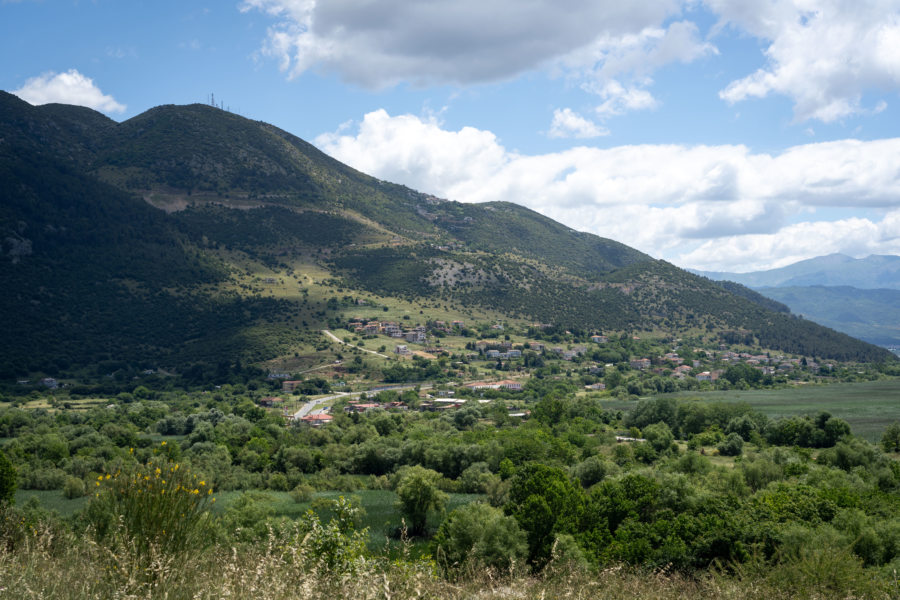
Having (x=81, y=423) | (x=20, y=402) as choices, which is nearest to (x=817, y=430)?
(x=81, y=423)

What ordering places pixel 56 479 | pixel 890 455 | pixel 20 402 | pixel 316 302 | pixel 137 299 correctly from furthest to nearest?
1. pixel 316 302
2. pixel 137 299
3. pixel 20 402
4. pixel 890 455
5. pixel 56 479

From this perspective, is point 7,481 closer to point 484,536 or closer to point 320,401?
point 484,536

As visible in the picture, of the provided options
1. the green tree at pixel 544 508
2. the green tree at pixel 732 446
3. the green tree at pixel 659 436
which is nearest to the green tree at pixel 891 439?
the green tree at pixel 732 446

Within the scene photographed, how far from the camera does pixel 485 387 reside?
8538cm

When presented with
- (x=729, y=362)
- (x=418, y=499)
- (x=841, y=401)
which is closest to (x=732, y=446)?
(x=841, y=401)

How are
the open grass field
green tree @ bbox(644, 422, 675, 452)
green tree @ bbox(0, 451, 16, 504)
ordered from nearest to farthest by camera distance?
green tree @ bbox(0, 451, 16, 504) → green tree @ bbox(644, 422, 675, 452) → the open grass field

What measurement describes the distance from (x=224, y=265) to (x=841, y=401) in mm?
107047

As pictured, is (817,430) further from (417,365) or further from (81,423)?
(81,423)

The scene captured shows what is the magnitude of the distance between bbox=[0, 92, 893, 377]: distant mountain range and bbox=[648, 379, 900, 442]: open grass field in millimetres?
39902

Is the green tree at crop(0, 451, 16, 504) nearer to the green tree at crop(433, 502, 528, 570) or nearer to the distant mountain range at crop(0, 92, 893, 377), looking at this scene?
the green tree at crop(433, 502, 528, 570)

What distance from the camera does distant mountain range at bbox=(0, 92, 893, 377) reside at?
10094 centimetres

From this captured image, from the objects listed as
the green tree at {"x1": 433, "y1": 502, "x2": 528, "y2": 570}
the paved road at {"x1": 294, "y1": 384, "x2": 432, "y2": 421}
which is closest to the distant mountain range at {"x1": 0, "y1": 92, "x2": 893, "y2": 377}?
the paved road at {"x1": 294, "y1": 384, "x2": 432, "y2": 421}

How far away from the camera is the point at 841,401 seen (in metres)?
69.0

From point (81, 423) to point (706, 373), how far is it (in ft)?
286
